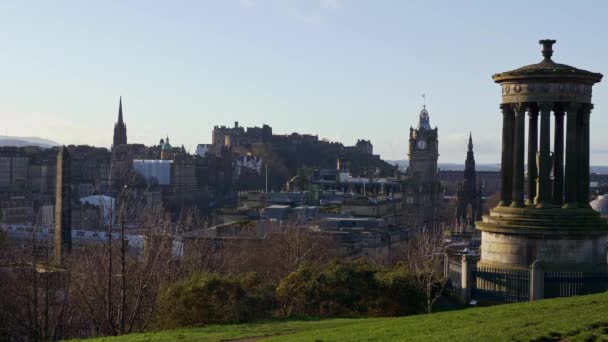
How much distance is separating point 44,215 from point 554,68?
87099mm

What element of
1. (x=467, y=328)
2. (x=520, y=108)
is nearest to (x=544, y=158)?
(x=520, y=108)

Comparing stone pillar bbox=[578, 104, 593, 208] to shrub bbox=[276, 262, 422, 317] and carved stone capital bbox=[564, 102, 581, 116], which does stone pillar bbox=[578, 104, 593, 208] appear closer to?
carved stone capital bbox=[564, 102, 581, 116]

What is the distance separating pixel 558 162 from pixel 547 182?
797 millimetres

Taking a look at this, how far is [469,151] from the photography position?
11838 cm

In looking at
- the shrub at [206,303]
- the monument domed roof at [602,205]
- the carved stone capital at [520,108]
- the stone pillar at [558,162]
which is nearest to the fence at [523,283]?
the stone pillar at [558,162]

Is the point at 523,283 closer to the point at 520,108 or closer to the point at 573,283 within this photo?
the point at 573,283

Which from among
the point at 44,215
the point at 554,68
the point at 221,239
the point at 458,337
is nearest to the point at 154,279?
the point at 554,68

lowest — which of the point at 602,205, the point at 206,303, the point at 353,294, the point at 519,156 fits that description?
the point at 206,303

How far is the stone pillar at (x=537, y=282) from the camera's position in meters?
22.6

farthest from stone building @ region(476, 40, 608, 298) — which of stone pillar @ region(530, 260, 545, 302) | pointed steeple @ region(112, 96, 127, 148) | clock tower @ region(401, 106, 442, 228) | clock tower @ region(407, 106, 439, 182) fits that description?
pointed steeple @ region(112, 96, 127, 148)

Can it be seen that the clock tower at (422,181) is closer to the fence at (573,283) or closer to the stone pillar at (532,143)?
the stone pillar at (532,143)

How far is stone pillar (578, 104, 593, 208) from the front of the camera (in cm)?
2450

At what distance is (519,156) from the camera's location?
967 inches

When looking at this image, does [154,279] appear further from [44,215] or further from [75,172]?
[75,172]
